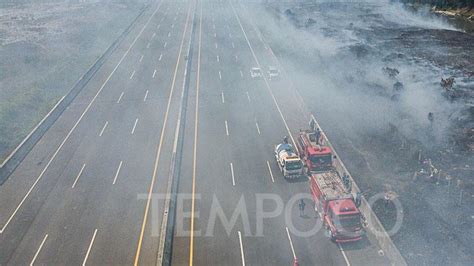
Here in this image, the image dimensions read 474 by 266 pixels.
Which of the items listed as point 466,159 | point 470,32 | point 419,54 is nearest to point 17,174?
point 466,159

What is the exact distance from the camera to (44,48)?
80.2 m

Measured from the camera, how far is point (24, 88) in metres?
58.2

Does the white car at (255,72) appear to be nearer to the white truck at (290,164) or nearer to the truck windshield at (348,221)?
the white truck at (290,164)

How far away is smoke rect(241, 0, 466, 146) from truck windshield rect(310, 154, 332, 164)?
31.6 feet

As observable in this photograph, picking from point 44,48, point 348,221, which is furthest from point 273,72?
point 44,48

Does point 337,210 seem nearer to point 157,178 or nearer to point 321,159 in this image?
point 321,159

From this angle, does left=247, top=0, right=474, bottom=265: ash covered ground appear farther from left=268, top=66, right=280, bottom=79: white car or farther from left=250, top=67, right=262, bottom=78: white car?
left=250, top=67, right=262, bottom=78: white car

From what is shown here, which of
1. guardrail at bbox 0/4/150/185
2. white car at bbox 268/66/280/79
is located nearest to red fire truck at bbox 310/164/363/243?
guardrail at bbox 0/4/150/185

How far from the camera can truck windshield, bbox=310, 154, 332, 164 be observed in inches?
1421

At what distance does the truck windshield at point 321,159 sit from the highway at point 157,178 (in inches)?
93.5

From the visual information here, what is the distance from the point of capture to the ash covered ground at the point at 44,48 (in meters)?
50.5

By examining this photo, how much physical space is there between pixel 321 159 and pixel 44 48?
6556cm

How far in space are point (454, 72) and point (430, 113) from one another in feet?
76.1

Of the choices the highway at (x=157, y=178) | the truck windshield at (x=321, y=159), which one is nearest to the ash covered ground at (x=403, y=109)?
the truck windshield at (x=321, y=159)
